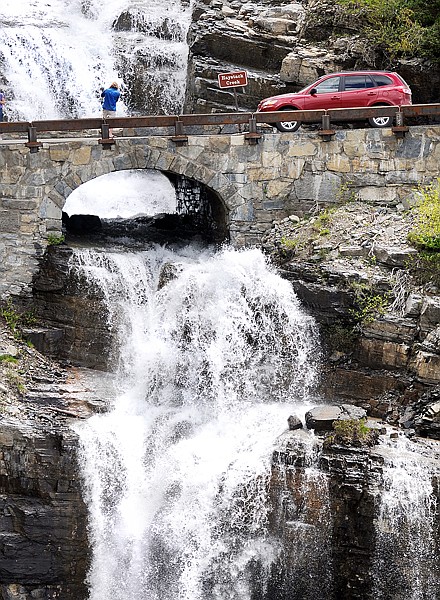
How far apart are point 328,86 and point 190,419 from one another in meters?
10.1

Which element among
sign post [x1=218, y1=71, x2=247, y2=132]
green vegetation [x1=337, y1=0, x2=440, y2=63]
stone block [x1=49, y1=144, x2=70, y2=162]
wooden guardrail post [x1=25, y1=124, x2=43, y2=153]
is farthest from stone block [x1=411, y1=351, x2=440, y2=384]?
green vegetation [x1=337, y1=0, x2=440, y2=63]

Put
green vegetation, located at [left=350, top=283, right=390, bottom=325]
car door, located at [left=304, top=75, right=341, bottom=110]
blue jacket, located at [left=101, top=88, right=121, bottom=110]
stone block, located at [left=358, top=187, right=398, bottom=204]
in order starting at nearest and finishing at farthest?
1. green vegetation, located at [left=350, top=283, right=390, bottom=325]
2. stone block, located at [left=358, top=187, right=398, bottom=204]
3. car door, located at [left=304, top=75, right=341, bottom=110]
4. blue jacket, located at [left=101, top=88, right=121, bottom=110]

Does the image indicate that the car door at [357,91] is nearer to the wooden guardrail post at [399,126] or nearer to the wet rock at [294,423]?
the wooden guardrail post at [399,126]

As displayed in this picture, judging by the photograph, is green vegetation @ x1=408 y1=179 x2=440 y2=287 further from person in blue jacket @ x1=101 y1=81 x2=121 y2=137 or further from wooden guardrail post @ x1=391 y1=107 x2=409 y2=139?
person in blue jacket @ x1=101 y1=81 x2=121 y2=137

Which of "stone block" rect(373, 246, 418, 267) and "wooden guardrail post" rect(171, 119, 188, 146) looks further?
"wooden guardrail post" rect(171, 119, 188, 146)

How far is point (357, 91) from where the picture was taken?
26781 mm

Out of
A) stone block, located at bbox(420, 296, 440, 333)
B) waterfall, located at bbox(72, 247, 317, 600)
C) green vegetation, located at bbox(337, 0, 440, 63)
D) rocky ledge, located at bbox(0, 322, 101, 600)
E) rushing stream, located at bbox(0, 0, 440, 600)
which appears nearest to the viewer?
rushing stream, located at bbox(0, 0, 440, 600)

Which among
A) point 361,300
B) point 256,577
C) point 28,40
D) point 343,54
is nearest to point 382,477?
point 256,577

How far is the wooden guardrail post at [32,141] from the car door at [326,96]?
23.5ft

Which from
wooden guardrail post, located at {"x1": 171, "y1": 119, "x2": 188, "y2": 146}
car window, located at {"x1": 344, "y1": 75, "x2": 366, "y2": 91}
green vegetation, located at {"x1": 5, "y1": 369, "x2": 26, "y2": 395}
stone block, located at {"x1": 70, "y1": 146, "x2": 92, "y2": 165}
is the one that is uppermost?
car window, located at {"x1": 344, "y1": 75, "x2": 366, "y2": 91}

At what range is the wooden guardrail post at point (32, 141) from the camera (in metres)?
25.2

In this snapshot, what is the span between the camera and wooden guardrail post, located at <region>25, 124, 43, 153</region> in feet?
82.6

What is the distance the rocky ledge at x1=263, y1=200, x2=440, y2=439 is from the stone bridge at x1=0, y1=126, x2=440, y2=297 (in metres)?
1.13

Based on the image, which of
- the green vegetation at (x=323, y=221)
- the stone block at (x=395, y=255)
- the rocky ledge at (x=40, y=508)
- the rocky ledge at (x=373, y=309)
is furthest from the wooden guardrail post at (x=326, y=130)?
the rocky ledge at (x=40, y=508)
